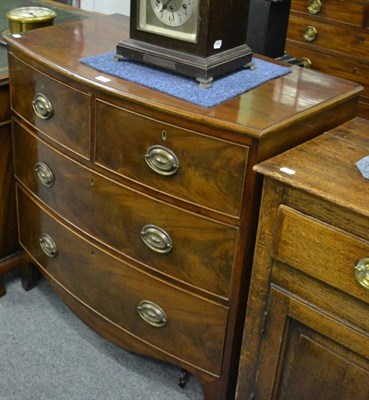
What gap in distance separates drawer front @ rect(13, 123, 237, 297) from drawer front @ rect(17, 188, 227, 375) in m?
0.05

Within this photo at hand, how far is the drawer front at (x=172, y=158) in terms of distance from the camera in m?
1.22

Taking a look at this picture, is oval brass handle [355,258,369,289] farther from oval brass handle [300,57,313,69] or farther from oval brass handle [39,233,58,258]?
oval brass handle [300,57,313,69]

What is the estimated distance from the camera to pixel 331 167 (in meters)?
1.17

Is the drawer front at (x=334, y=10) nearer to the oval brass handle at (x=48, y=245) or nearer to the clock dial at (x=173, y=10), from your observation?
the clock dial at (x=173, y=10)

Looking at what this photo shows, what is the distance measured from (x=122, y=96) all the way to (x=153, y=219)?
0.28 meters

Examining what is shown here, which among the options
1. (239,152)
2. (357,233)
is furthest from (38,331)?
(357,233)

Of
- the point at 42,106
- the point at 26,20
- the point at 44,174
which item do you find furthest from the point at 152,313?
the point at 26,20

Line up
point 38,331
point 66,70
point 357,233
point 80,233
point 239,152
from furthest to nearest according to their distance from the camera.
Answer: point 38,331
point 80,233
point 66,70
point 239,152
point 357,233

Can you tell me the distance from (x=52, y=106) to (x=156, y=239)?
0.41m

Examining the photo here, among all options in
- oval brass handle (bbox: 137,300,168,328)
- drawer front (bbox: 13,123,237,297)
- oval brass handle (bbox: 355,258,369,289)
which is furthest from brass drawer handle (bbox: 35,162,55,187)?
oval brass handle (bbox: 355,258,369,289)

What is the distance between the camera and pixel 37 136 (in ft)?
5.32

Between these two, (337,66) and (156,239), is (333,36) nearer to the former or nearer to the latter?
(337,66)

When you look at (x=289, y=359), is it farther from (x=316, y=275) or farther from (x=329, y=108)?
(x=329, y=108)

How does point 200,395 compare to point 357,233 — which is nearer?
point 357,233
